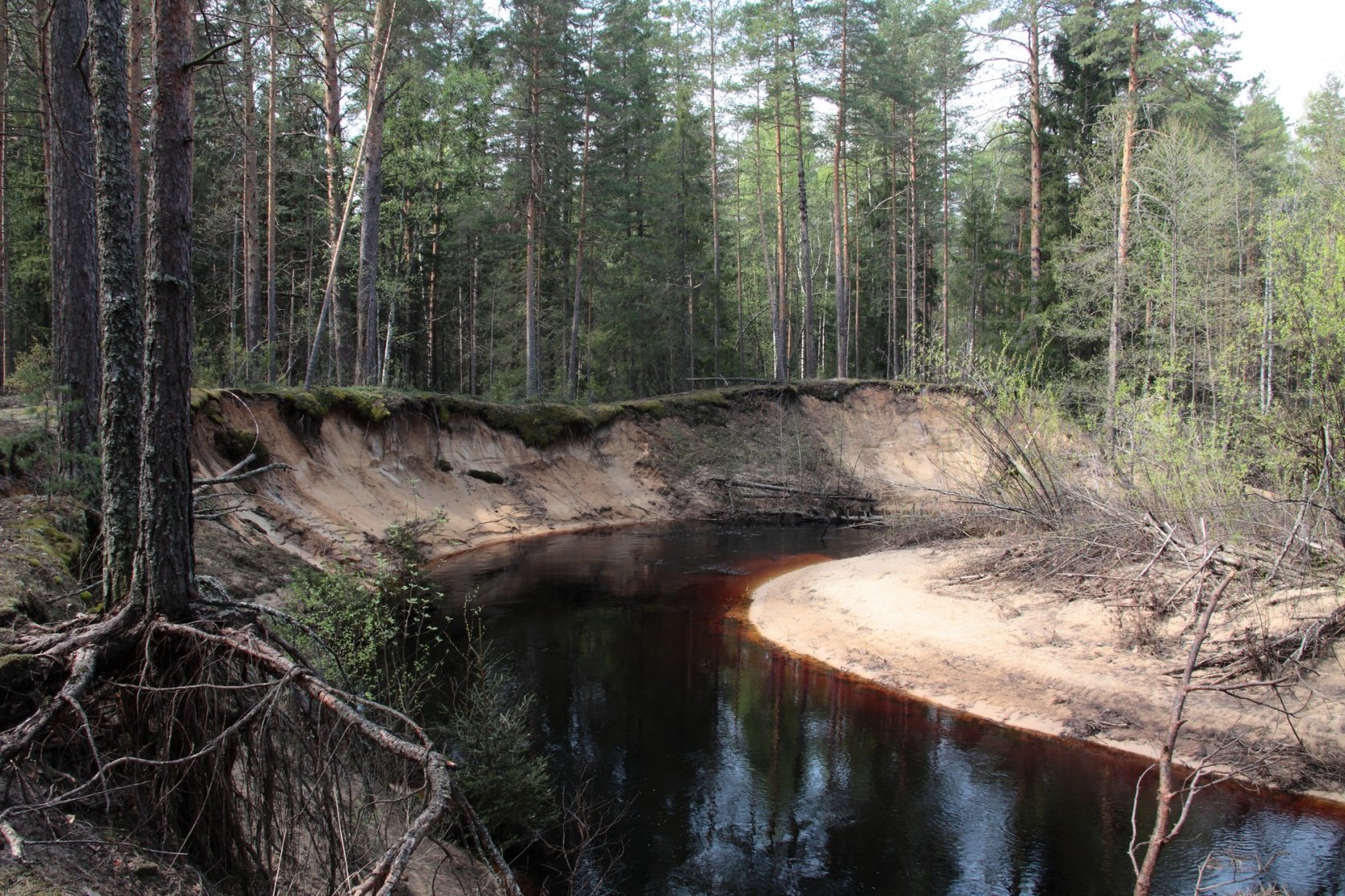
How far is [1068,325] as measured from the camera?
23859 mm

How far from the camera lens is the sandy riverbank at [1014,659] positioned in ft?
28.6

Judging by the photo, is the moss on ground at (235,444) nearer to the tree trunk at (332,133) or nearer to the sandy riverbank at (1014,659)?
the tree trunk at (332,133)

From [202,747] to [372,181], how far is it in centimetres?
1695

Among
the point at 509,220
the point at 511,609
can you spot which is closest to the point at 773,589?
the point at 511,609

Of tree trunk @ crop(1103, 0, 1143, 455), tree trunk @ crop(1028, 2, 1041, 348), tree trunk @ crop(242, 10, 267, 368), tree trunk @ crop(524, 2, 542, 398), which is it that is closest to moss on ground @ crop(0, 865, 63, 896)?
tree trunk @ crop(242, 10, 267, 368)

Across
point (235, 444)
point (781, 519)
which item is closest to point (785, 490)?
point (781, 519)

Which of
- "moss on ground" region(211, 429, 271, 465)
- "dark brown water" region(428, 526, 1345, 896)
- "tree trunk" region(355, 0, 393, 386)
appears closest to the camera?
"dark brown water" region(428, 526, 1345, 896)

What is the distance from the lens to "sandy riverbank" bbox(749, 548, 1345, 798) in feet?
28.6

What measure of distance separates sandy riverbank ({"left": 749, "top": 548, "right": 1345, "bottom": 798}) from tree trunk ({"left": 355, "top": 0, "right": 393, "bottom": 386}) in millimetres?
11592

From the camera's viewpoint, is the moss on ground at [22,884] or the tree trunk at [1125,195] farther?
the tree trunk at [1125,195]

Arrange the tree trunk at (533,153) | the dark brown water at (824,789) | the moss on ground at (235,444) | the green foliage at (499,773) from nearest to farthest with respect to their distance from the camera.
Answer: the green foliage at (499,773)
the dark brown water at (824,789)
the moss on ground at (235,444)
the tree trunk at (533,153)

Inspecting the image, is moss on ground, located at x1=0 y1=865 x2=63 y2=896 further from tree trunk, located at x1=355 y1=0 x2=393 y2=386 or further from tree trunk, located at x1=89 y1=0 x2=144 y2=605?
tree trunk, located at x1=355 y1=0 x2=393 y2=386

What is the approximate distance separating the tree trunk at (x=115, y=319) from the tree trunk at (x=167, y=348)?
29 cm

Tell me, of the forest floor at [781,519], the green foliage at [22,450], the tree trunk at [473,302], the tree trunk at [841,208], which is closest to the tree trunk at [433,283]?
the tree trunk at [473,302]
